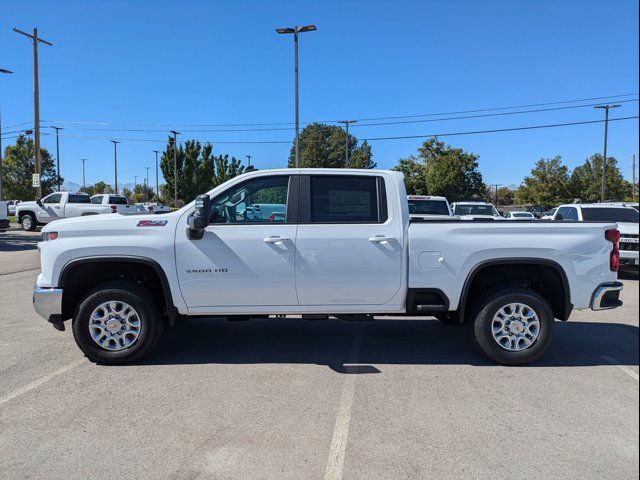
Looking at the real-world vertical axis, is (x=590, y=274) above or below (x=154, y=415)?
above

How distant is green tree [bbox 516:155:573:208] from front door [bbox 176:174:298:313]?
5196cm

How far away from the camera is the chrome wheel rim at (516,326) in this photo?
507 cm

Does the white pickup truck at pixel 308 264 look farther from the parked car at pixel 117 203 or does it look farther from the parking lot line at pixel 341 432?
the parked car at pixel 117 203

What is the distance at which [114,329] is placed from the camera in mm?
5008

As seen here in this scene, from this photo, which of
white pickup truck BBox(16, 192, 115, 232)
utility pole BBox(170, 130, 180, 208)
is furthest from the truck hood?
utility pole BBox(170, 130, 180, 208)

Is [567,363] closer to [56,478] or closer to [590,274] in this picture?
[590,274]

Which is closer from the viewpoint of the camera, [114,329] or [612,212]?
[114,329]

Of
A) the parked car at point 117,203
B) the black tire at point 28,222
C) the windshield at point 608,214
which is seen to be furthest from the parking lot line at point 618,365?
the black tire at point 28,222

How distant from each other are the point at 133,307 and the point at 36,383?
3.56ft

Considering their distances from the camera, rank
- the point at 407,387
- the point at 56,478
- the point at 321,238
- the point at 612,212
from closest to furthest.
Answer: the point at 56,478, the point at 407,387, the point at 321,238, the point at 612,212

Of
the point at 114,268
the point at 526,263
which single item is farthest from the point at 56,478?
the point at 526,263

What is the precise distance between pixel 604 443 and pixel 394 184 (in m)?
2.95

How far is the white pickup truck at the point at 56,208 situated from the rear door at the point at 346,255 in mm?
21529

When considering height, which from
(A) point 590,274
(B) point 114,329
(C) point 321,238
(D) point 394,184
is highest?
(D) point 394,184
